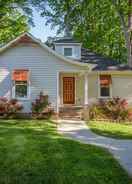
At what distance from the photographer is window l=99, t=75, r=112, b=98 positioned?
82.9 ft

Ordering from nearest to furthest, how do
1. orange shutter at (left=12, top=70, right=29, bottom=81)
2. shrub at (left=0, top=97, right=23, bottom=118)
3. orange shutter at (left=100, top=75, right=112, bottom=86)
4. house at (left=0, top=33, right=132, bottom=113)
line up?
shrub at (left=0, top=97, right=23, bottom=118) → orange shutter at (left=12, top=70, right=29, bottom=81) → house at (left=0, top=33, right=132, bottom=113) → orange shutter at (left=100, top=75, right=112, bottom=86)

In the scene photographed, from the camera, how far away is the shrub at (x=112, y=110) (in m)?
23.5

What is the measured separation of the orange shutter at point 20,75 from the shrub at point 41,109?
1.51 meters

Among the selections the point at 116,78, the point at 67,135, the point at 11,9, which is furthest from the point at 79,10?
the point at 67,135

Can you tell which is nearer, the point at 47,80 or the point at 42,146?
the point at 42,146

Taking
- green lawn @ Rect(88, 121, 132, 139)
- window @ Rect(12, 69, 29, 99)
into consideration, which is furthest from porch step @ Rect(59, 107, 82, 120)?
green lawn @ Rect(88, 121, 132, 139)

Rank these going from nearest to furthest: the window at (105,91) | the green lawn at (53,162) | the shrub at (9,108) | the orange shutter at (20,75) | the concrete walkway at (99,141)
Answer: the green lawn at (53,162), the concrete walkway at (99,141), the shrub at (9,108), the orange shutter at (20,75), the window at (105,91)

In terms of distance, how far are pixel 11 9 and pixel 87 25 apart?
25.9 feet

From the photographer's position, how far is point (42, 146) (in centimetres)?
1264

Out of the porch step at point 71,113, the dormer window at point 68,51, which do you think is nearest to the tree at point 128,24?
the dormer window at point 68,51

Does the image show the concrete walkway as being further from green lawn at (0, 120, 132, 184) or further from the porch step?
the porch step

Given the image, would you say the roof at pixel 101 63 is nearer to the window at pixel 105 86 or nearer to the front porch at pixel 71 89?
the window at pixel 105 86

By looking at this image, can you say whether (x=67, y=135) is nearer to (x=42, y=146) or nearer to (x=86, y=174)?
(x=42, y=146)

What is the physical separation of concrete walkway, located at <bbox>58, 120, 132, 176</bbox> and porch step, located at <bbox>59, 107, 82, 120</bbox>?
6.57 ft
